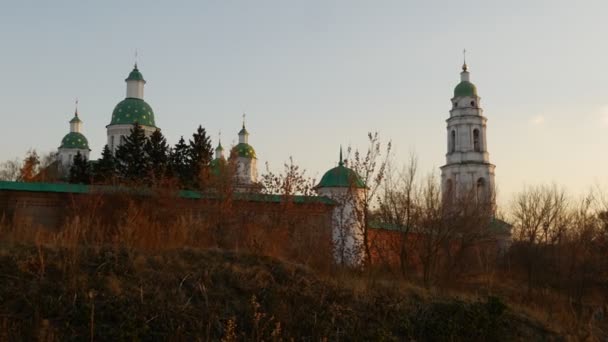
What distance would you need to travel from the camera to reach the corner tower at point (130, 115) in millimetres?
42281

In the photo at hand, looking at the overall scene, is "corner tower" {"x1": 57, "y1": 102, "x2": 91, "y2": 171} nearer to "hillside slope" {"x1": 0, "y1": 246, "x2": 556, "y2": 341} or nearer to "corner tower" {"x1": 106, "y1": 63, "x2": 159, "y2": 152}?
"corner tower" {"x1": 106, "y1": 63, "x2": 159, "y2": 152}

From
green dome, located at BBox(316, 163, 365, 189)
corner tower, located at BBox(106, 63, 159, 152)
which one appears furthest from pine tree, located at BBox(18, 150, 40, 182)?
green dome, located at BBox(316, 163, 365, 189)

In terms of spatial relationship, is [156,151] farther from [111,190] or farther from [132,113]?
[132,113]

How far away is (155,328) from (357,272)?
475 cm

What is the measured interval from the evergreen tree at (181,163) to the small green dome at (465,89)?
71.1ft

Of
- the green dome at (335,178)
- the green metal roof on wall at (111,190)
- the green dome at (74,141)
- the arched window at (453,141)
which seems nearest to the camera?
the green metal roof on wall at (111,190)

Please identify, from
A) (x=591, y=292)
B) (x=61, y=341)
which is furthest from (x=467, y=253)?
(x=61, y=341)

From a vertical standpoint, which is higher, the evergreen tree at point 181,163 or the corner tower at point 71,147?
the corner tower at point 71,147

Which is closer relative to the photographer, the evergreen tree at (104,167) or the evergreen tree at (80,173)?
the evergreen tree at (104,167)

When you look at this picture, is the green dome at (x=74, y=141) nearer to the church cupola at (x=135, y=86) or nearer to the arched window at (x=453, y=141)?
the church cupola at (x=135, y=86)

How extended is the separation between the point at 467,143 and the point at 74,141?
34.1 metres

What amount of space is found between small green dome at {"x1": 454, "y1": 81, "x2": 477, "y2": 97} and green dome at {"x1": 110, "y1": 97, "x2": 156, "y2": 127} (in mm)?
22402

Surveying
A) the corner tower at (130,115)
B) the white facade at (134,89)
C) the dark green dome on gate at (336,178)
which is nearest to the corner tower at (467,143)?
the dark green dome on gate at (336,178)

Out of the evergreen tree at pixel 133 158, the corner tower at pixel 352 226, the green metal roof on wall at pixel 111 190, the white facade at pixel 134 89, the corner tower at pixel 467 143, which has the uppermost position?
the white facade at pixel 134 89
